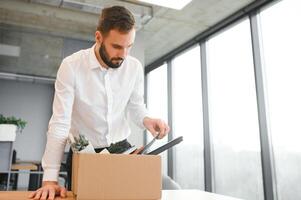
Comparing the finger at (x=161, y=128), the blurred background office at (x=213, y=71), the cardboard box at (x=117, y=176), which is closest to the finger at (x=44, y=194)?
the cardboard box at (x=117, y=176)

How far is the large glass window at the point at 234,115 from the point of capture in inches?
127

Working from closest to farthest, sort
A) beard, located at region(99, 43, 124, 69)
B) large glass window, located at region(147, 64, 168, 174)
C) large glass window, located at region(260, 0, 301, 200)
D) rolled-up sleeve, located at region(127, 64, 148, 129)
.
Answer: beard, located at region(99, 43, 124, 69) → rolled-up sleeve, located at region(127, 64, 148, 129) → large glass window, located at region(260, 0, 301, 200) → large glass window, located at region(147, 64, 168, 174)

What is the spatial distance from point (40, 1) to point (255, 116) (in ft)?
8.47

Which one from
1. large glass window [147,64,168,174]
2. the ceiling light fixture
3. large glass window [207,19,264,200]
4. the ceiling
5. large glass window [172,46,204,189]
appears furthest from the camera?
large glass window [147,64,168,174]

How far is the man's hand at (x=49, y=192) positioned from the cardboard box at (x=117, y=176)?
0.11 m

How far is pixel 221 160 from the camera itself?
11.9 feet

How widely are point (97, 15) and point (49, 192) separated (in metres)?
3.09

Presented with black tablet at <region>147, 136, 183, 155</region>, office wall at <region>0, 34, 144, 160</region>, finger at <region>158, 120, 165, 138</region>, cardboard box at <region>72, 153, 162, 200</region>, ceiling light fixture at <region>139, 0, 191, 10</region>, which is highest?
ceiling light fixture at <region>139, 0, 191, 10</region>

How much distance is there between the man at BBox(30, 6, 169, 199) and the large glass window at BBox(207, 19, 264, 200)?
216 centimetres

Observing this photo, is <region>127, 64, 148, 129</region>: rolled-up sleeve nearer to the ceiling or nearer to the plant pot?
the plant pot

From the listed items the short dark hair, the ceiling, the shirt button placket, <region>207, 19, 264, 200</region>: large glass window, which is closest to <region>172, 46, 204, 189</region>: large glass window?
<region>207, 19, 264, 200</region>: large glass window

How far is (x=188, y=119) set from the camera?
Answer: 4.33 meters

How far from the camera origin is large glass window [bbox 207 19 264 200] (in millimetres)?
3215

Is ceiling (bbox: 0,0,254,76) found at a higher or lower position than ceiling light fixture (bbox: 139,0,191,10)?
higher
